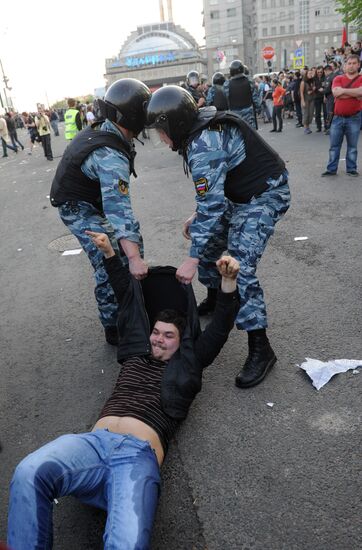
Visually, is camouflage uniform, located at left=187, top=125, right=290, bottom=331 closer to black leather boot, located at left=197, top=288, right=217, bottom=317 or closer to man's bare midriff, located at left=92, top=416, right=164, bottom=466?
black leather boot, located at left=197, top=288, right=217, bottom=317

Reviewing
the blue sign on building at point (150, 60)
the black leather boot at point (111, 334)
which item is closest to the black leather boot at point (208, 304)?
the black leather boot at point (111, 334)

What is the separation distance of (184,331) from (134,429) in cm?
70

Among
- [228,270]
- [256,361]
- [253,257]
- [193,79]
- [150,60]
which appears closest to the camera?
[228,270]

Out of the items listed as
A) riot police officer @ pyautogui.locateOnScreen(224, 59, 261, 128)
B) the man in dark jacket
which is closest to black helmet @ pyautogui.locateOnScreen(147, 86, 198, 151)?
the man in dark jacket

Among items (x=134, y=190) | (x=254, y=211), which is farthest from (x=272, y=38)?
(x=254, y=211)

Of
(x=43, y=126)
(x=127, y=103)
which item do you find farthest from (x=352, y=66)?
(x=43, y=126)

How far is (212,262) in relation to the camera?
11.8 feet

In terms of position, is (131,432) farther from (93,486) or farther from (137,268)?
(137,268)

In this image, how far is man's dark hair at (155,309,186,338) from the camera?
2.81 metres

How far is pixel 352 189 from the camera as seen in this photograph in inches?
279

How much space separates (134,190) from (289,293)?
19.4 feet

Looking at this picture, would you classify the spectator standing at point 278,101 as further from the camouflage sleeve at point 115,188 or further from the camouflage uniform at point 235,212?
the camouflage sleeve at point 115,188

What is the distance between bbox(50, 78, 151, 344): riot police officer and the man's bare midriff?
947 mm

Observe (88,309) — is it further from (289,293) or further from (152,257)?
(289,293)
